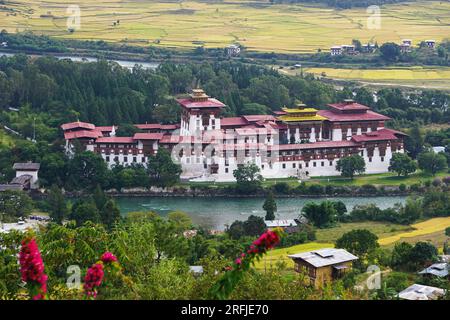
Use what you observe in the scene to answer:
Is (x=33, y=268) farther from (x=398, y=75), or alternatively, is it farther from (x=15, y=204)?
(x=398, y=75)

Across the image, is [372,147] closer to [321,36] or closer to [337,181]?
[337,181]

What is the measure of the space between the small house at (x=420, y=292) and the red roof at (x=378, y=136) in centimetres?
1040

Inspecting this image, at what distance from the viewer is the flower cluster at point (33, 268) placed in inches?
164

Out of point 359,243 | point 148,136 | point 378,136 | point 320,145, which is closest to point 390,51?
point 378,136

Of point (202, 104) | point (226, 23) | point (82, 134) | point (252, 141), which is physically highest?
point (226, 23)

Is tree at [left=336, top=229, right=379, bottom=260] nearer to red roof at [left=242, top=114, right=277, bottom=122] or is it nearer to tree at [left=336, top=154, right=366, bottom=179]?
tree at [left=336, top=154, right=366, bottom=179]

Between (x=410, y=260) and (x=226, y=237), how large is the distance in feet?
11.3

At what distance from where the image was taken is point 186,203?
1772 centimetres

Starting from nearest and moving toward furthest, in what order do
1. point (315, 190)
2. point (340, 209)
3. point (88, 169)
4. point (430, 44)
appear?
point (340, 209) < point (315, 190) < point (88, 169) < point (430, 44)

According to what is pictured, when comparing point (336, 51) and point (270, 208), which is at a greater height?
point (336, 51)

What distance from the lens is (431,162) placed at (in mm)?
19531

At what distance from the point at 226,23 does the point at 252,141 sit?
21.2 m

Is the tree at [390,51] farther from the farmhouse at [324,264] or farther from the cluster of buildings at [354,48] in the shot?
the farmhouse at [324,264]

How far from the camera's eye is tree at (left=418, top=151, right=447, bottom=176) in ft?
64.1
